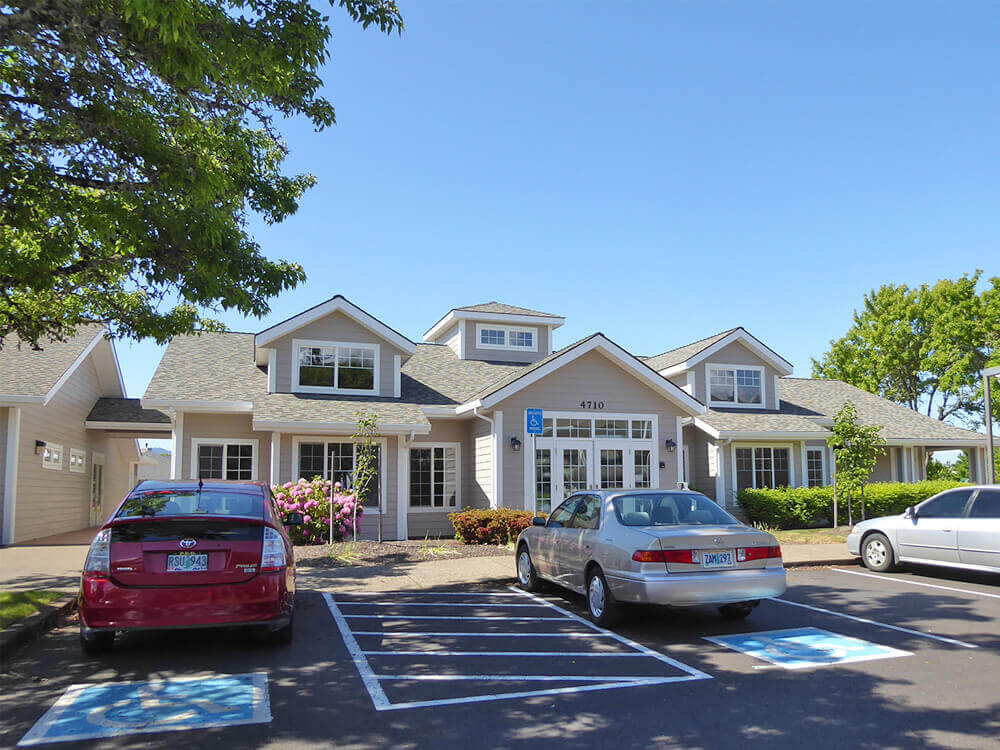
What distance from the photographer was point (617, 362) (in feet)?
61.8

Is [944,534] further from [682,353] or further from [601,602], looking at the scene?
[682,353]

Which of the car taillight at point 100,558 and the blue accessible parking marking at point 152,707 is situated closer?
the blue accessible parking marking at point 152,707

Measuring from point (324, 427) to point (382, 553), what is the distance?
12.5 ft

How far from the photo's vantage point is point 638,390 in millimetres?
19016

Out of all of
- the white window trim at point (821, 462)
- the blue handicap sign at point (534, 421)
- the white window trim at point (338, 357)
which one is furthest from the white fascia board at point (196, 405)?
the white window trim at point (821, 462)

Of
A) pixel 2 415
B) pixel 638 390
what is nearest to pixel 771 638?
pixel 638 390

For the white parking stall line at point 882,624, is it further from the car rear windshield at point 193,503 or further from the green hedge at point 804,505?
the green hedge at point 804,505

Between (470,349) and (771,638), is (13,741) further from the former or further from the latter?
(470,349)

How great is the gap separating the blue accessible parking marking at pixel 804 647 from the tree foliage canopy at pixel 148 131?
22.6ft

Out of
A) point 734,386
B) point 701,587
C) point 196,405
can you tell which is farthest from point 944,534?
point 196,405

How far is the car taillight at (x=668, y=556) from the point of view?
7.46 metres

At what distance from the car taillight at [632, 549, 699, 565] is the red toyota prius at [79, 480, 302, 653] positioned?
11.3 feet

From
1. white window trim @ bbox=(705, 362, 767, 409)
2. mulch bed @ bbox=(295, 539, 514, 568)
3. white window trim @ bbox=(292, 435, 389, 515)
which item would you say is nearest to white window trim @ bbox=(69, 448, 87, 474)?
white window trim @ bbox=(292, 435, 389, 515)

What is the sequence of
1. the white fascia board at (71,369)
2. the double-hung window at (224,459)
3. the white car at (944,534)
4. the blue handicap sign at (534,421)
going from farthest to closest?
1. the double-hung window at (224,459)
2. the white fascia board at (71,369)
3. the blue handicap sign at (534,421)
4. the white car at (944,534)
